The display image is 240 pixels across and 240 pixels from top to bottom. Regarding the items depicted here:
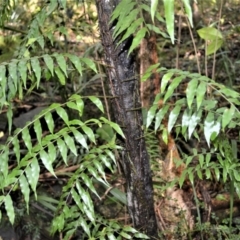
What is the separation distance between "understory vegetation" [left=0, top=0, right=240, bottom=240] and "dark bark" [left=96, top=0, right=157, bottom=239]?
0.10 feet

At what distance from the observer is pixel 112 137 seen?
7.89ft

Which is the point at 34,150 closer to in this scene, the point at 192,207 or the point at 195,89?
the point at 195,89

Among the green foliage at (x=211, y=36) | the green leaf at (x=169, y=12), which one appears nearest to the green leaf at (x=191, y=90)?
the green leaf at (x=169, y=12)

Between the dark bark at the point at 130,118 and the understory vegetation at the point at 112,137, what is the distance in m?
0.03

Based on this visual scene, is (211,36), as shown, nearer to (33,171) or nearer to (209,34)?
(209,34)

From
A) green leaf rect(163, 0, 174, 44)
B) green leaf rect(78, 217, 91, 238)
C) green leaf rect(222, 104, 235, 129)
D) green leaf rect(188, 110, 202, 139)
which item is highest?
green leaf rect(163, 0, 174, 44)

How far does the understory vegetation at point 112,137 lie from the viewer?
4.52 feet

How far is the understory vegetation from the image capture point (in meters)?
1.38

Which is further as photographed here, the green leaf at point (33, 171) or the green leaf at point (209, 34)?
the green leaf at point (209, 34)

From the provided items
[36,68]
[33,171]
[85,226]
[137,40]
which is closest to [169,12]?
[137,40]

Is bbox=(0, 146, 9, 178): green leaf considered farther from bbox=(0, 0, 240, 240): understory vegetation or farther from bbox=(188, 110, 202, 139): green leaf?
bbox=(188, 110, 202, 139): green leaf

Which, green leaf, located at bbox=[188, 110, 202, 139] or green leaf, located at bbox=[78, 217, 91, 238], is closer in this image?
green leaf, located at bbox=[188, 110, 202, 139]

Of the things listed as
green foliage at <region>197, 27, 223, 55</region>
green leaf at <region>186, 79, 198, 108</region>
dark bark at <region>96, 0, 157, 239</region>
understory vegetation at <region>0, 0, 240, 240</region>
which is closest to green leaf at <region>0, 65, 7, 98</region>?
understory vegetation at <region>0, 0, 240, 240</region>

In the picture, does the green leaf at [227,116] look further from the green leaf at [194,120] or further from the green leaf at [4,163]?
the green leaf at [4,163]
